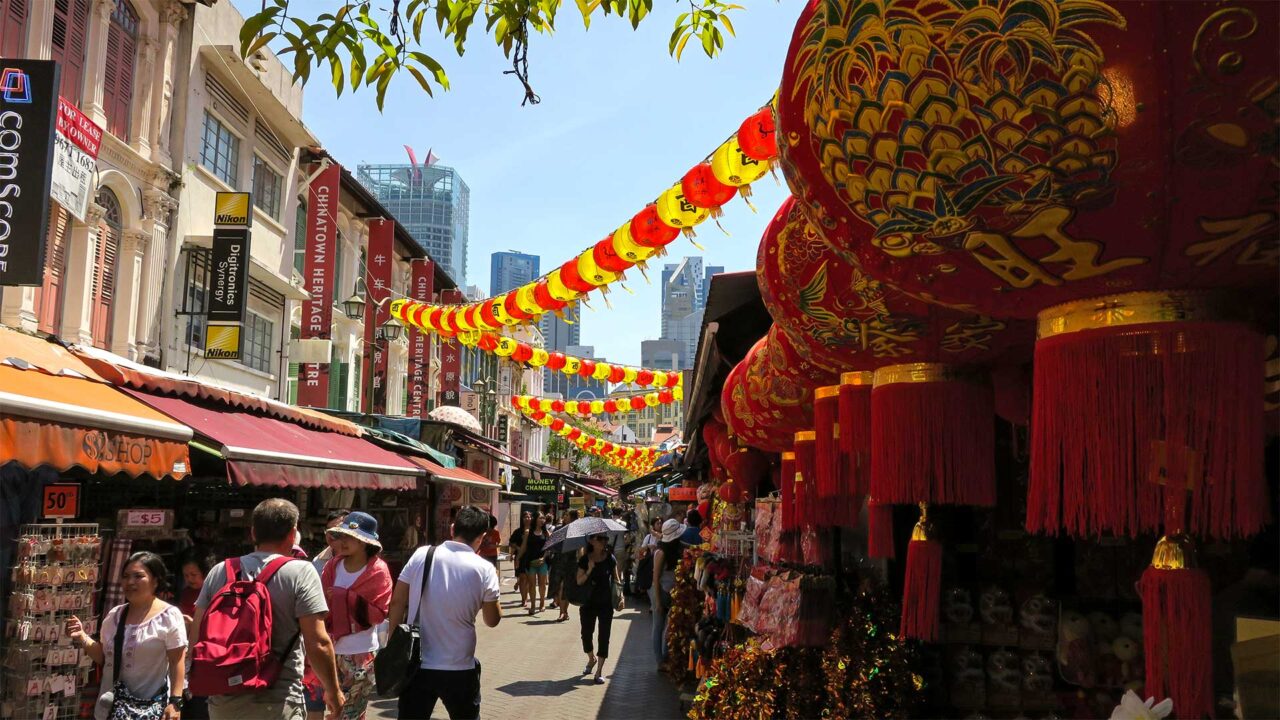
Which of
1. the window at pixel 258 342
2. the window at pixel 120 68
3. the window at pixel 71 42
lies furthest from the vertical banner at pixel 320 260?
the window at pixel 71 42

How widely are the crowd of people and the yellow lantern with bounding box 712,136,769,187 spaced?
334 cm

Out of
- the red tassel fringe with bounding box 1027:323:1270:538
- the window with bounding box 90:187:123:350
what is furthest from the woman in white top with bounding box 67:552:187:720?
the window with bounding box 90:187:123:350

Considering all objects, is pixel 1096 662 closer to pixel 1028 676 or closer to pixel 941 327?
pixel 1028 676

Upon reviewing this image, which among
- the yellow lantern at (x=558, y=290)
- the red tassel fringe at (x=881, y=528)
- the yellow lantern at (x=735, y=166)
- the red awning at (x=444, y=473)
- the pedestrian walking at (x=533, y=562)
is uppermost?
the yellow lantern at (x=735, y=166)

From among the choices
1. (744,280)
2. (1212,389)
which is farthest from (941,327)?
(744,280)

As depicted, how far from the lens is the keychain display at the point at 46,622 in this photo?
A: 269 inches

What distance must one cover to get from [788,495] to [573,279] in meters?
5.83

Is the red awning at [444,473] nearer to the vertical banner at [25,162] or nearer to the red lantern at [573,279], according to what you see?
the red lantern at [573,279]

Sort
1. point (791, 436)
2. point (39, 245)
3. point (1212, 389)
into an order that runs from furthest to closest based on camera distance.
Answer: point (39, 245) → point (791, 436) → point (1212, 389)

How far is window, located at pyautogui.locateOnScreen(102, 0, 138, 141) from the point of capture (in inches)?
551

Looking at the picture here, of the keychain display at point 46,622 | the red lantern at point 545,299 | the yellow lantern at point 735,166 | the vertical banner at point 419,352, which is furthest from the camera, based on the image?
the vertical banner at point 419,352

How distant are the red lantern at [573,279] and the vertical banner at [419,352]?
1680 centimetres

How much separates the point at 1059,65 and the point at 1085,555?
3696 millimetres

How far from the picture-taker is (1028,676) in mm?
5016
